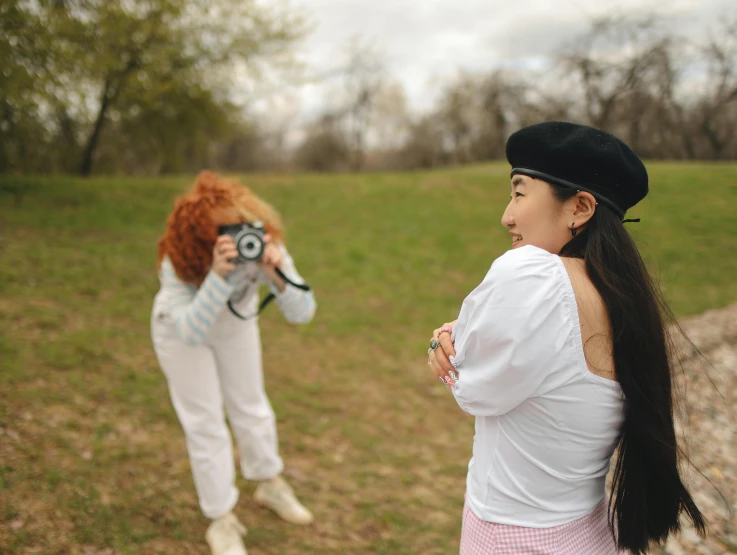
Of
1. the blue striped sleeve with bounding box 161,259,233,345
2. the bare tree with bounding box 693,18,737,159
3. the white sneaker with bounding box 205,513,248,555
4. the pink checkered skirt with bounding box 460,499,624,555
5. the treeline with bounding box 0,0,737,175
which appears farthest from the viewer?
the bare tree with bounding box 693,18,737,159

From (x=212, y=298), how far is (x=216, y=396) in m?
0.63

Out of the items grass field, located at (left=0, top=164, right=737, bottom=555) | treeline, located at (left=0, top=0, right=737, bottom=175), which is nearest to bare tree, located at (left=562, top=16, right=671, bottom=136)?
treeline, located at (left=0, top=0, right=737, bottom=175)

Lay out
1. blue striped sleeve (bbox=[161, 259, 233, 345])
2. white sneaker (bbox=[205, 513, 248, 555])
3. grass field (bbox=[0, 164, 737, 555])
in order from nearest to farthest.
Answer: blue striped sleeve (bbox=[161, 259, 233, 345]) < white sneaker (bbox=[205, 513, 248, 555]) < grass field (bbox=[0, 164, 737, 555])

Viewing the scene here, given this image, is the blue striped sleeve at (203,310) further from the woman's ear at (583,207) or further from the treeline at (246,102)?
the treeline at (246,102)

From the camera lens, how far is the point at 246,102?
12789 millimetres

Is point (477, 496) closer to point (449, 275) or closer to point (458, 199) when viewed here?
point (449, 275)

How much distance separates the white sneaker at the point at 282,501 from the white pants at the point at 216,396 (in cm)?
35

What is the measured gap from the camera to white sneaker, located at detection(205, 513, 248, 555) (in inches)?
109

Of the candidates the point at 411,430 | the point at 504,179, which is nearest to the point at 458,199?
the point at 504,179

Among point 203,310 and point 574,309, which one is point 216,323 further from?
point 574,309

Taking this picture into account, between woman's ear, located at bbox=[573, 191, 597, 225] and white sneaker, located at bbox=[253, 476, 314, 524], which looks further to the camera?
white sneaker, located at bbox=[253, 476, 314, 524]

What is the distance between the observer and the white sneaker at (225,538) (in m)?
2.78

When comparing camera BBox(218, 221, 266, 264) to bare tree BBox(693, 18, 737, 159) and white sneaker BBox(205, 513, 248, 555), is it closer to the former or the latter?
white sneaker BBox(205, 513, 248, 555)

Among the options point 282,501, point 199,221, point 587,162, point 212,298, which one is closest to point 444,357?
point 587,162
